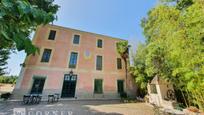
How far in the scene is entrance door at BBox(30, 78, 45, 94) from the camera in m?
11.5

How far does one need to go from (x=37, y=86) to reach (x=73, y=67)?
3.86 metres

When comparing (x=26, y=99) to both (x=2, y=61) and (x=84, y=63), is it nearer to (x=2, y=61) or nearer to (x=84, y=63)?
Result: (x=84, y=63)

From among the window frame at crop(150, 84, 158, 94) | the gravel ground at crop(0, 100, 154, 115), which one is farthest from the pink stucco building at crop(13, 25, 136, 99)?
the window frame at crop(150, 84, 158, 94)

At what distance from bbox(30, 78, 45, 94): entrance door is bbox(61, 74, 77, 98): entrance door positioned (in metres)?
2.05

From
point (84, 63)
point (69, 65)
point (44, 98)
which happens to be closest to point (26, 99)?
point (44, 98)

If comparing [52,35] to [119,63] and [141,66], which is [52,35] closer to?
[119,63]

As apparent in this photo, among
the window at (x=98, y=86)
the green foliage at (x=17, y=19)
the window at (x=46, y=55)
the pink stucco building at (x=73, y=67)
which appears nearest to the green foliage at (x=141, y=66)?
the pink stucco building at (x=73, y=67)

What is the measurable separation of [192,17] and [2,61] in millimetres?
18823

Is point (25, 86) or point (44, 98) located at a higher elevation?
point (25, 86)

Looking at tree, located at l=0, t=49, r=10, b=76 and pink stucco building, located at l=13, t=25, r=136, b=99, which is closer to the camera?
pink stucco building, located at l=13, t=25, r=136, b=99

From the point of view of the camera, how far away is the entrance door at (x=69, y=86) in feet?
41.2

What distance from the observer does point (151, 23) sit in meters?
10.8

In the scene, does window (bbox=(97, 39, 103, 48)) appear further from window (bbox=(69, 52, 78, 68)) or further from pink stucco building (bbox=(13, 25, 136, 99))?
window (bbox=(69, 52, 78, 68))

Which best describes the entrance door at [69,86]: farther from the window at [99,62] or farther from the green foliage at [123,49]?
the green foliage at [123,49]
